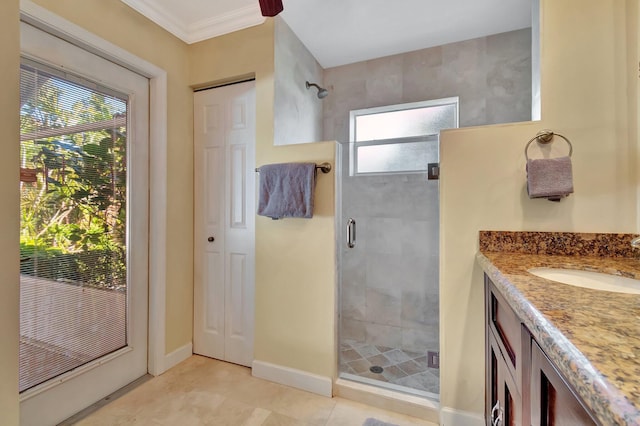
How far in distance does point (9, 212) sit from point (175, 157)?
1124mm

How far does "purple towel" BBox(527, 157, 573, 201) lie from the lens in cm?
125

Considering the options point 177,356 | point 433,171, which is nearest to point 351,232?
point 433,171

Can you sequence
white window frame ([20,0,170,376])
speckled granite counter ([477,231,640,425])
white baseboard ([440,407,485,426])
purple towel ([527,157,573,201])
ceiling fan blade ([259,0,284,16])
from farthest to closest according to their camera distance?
white window frame ([20,0,170,376])
ceiling fan blade ([259,0,284,16])
white baseboard ([440,407,485,426])
purple towel ([527,157,573,201])
speckled granite counter ([477,231,640,425])

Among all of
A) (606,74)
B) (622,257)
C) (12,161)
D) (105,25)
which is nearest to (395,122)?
(606,74)

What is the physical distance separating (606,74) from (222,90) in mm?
2223

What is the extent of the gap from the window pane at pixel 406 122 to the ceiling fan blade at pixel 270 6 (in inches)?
45.1

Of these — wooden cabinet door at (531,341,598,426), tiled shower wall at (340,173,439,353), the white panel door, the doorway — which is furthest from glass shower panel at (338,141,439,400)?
the doorway

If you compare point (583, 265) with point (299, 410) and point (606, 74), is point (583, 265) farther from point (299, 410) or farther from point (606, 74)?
point (299, 410)

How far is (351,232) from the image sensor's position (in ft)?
6.73

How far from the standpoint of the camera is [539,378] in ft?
1.99

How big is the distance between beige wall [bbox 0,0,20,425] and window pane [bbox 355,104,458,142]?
213cm

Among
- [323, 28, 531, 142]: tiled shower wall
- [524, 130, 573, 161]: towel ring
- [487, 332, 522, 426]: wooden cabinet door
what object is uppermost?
[323, 28, 531, 142]: tiled shower wall

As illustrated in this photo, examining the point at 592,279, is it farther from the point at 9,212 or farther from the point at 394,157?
the point at 9,212

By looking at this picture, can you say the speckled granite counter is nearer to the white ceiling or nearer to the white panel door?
the white panel door
